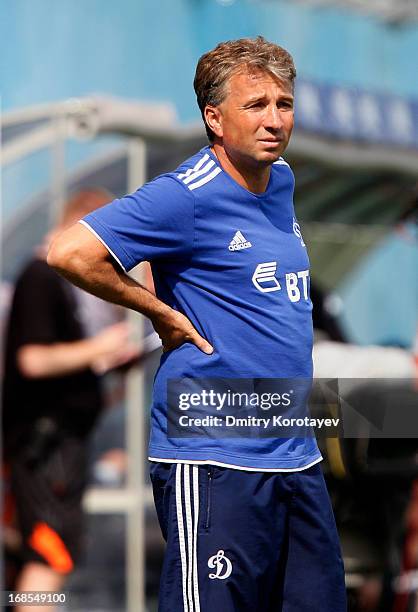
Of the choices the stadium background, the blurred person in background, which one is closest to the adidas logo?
the stadium background

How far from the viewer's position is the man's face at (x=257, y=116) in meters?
3.21

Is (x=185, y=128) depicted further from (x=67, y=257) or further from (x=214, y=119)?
(x=67, y=257)

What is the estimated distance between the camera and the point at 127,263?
318 centimetres

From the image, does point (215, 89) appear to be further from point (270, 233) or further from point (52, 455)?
point (52, 455)

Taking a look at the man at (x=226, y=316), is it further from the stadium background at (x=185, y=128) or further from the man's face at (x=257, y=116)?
the stadium background at (x=185, y=128)

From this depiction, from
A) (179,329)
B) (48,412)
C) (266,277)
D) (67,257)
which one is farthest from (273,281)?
(48,412)

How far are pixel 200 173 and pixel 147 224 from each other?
7.4 inches

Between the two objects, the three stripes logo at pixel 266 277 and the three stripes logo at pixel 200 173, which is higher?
the three stripes logo at pixel 200 173

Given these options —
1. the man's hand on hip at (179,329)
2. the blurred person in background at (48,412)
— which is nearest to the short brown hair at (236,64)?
the man's hand on hip at (179,329)

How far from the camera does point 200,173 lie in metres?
3.25

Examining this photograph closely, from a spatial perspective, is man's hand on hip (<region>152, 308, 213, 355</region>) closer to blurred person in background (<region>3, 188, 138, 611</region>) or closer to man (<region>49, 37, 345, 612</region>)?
man (<region>49, 37, 345, 612</region>)

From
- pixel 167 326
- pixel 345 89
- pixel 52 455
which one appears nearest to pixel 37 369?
pixel 52 455

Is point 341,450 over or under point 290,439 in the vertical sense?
under

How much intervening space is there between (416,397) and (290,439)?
117cm
